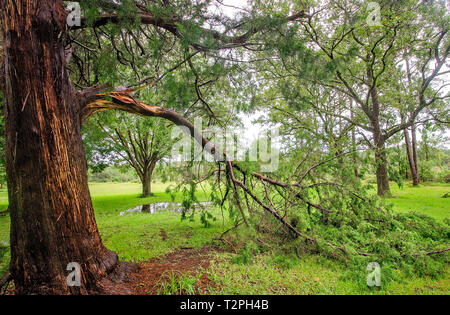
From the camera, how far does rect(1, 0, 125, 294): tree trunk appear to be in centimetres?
219

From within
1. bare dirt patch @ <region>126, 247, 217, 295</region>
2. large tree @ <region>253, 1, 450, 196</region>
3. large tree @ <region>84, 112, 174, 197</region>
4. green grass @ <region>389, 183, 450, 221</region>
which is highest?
large tree @ <region>253, 1, 450, 196</region>

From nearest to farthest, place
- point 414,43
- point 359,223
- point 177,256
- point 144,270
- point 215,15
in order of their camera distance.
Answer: point 144,270 < point 215,15 < point 177,256 < point 359,223 < point 414,43

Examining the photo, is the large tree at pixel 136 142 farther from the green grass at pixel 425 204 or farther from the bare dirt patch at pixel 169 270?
the green grass at pixel 425 204

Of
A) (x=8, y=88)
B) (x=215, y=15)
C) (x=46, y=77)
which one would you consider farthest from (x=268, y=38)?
(x=8, y=88)

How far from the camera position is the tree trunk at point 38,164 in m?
2.19

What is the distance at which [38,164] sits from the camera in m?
2.21

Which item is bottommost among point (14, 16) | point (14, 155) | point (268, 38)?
point (14, 155)

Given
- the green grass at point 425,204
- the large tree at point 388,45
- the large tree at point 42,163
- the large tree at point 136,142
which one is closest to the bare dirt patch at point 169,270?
the large tree at point 42,163

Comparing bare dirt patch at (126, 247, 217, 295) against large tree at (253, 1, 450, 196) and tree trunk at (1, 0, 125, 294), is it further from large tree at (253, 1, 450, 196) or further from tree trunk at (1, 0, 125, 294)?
large tree at (253, 1, 450, 196)

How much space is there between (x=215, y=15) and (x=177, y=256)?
4136 millimetres

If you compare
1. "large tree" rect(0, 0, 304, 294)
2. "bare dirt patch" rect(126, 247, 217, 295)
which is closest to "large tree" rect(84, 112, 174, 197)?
"bare dirt patch" rect(126, 247, 217, 295)

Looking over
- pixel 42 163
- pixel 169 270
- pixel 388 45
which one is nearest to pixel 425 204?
pixel 388 45
